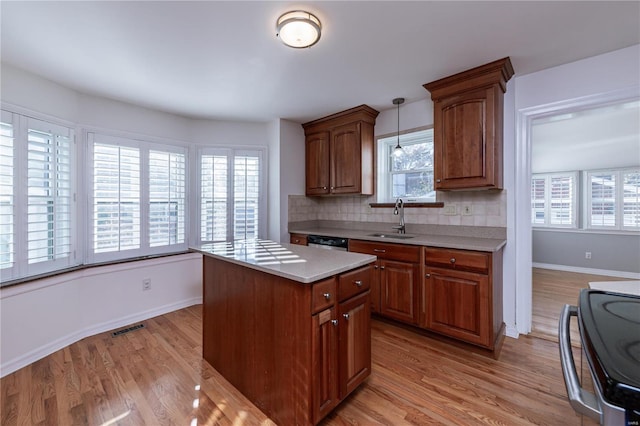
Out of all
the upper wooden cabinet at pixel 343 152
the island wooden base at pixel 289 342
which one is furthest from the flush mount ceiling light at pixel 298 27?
the upper wooden cabinet at pixel 343 152

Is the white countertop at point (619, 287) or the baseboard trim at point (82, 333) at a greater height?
the white countertop at point (619, 287)

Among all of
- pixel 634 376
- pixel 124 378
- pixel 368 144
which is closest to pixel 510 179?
pixel 368 144

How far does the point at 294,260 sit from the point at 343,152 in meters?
2.15

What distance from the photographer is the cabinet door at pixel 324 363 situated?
1433 mm

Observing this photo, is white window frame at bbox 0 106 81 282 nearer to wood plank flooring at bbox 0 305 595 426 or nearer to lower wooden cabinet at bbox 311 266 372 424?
wood plank flooring at bbox 0 305 595 426

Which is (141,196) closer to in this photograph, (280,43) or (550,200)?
(280,43)

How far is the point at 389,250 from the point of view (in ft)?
8.84

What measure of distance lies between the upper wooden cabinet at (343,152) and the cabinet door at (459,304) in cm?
145

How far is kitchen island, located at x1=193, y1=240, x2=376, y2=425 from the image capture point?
56.4 inches

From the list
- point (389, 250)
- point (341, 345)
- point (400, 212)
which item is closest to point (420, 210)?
point (400, 212)

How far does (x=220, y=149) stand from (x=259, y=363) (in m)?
2.86

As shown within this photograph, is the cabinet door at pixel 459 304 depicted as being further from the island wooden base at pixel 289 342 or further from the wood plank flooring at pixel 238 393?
the island wooden base at pixel 289 342

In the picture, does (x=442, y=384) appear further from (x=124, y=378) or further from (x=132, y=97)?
(x=132, y=97)

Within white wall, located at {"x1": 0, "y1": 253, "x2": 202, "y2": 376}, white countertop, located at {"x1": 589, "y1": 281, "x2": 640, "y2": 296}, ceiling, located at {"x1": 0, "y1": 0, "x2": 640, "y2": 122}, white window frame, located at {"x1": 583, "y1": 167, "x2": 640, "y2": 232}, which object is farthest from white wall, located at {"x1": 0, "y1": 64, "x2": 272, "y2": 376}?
white window frame, located at {"x1": 583, "y1": 167, "x2": 640, "y2": 232}
